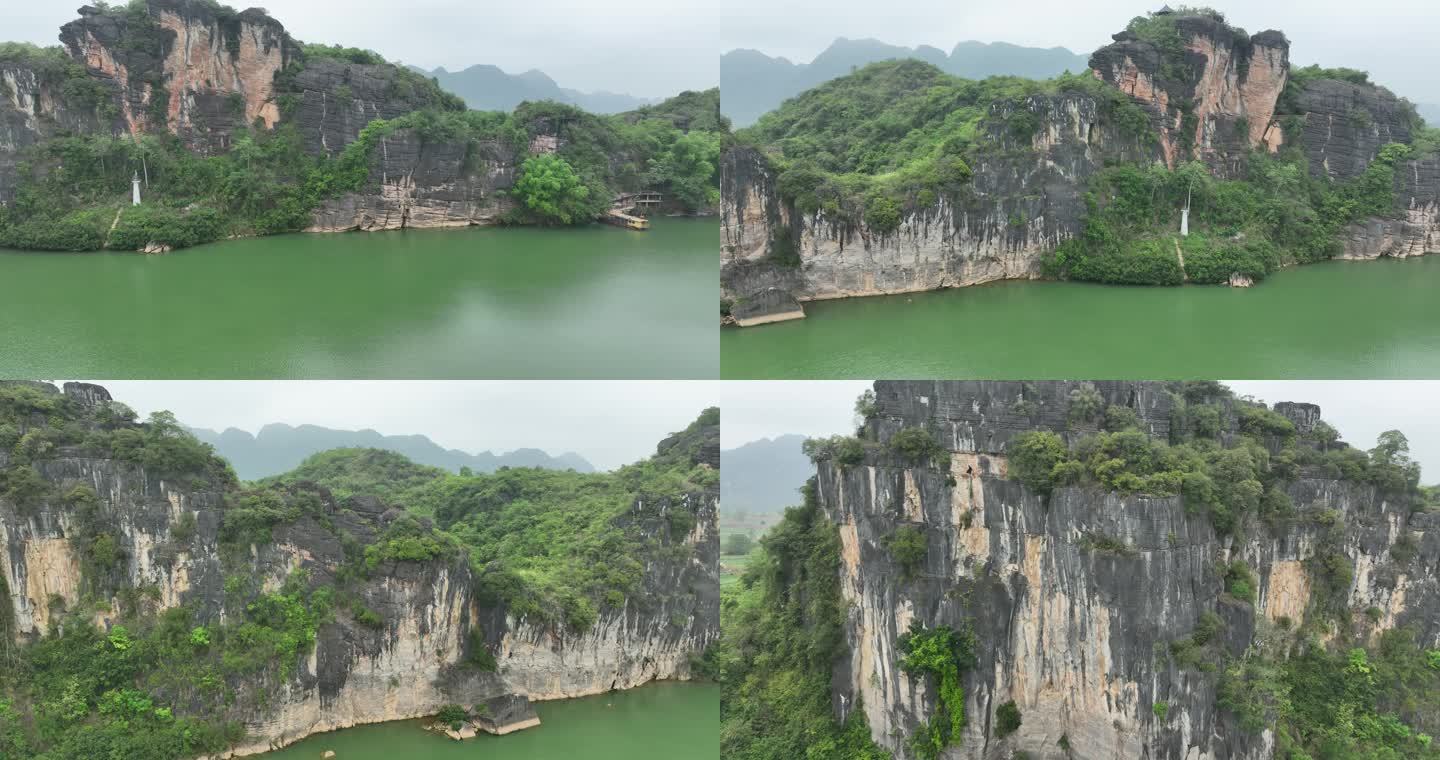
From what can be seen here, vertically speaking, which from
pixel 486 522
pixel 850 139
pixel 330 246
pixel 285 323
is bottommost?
Answer: pixel 486 522

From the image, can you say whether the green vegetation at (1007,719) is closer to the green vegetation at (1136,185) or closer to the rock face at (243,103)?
the green vegetation at (1136,185)

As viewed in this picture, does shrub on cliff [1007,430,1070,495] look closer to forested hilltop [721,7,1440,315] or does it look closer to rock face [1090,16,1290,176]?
forested hilltop [721,7,1440,315]

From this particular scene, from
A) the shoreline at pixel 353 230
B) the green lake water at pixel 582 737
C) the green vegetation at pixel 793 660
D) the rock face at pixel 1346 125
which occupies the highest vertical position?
the rock face at pixel 1346 125

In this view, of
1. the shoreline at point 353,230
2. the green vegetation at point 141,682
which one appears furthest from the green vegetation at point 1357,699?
the shoreline at point 353,230

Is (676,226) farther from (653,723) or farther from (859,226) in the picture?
(653,723)

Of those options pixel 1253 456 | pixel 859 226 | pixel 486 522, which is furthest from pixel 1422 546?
pixel 486 522

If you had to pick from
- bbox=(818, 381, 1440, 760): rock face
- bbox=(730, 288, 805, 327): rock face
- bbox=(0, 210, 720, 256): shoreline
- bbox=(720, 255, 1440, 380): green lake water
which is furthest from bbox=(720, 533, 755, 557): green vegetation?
bbox=(818, 381, 1440, 760): rock face
